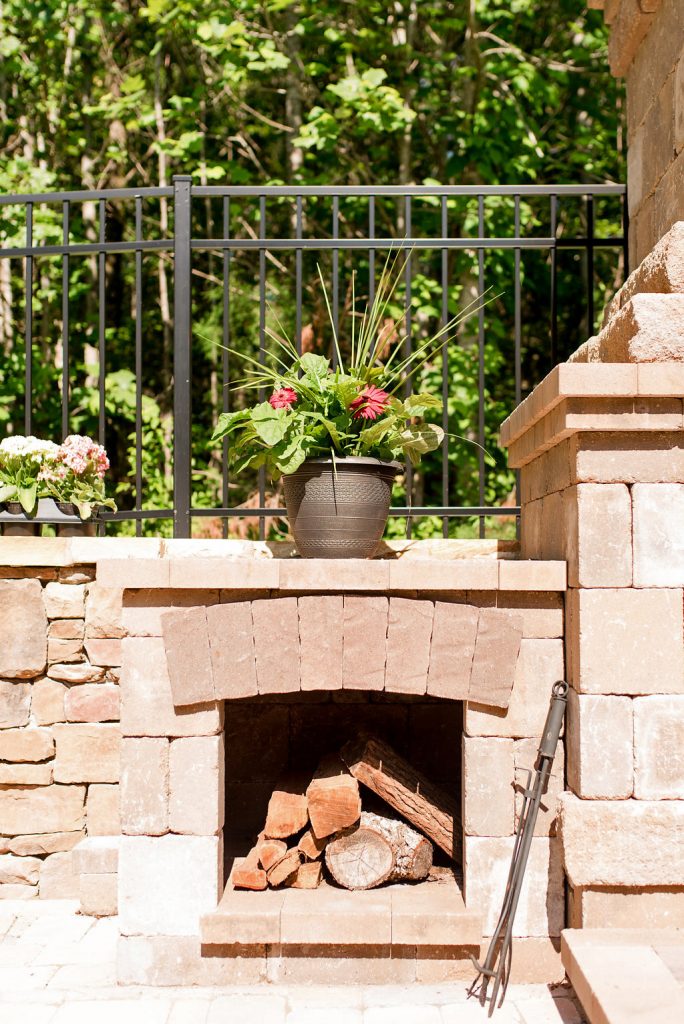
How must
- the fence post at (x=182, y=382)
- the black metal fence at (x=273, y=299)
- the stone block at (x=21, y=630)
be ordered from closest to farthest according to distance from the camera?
the stone block at (x=21, y=630), the fence post at (x=182, y=382), the black metal fence at (x=273, y=299)

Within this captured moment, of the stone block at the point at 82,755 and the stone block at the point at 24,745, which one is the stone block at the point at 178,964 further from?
the stone block at the point at 24,745

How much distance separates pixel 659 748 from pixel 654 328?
1.43m

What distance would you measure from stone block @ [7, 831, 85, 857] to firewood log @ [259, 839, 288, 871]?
1.15m

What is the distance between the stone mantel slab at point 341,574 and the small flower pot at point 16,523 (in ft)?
3.65

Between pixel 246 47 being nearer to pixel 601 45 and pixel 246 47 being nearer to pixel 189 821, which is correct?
pixel 601 45

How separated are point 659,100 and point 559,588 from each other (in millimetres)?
2056

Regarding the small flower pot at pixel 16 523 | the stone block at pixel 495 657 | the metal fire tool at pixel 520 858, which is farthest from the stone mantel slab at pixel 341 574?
the small flower pot at pixel 16 523

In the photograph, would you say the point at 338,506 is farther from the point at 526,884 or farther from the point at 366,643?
the point at 526,884

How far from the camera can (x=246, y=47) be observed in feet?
25.7

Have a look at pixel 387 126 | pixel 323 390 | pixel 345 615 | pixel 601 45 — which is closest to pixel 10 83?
pixel 387 126

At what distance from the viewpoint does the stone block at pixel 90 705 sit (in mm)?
4176

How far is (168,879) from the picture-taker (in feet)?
10.8

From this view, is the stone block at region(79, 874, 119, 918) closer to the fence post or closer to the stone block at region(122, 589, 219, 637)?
the stone block at region(122, 589, 219, 637)

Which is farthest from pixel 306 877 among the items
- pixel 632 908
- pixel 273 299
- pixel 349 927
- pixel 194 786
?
pixel 273 299
